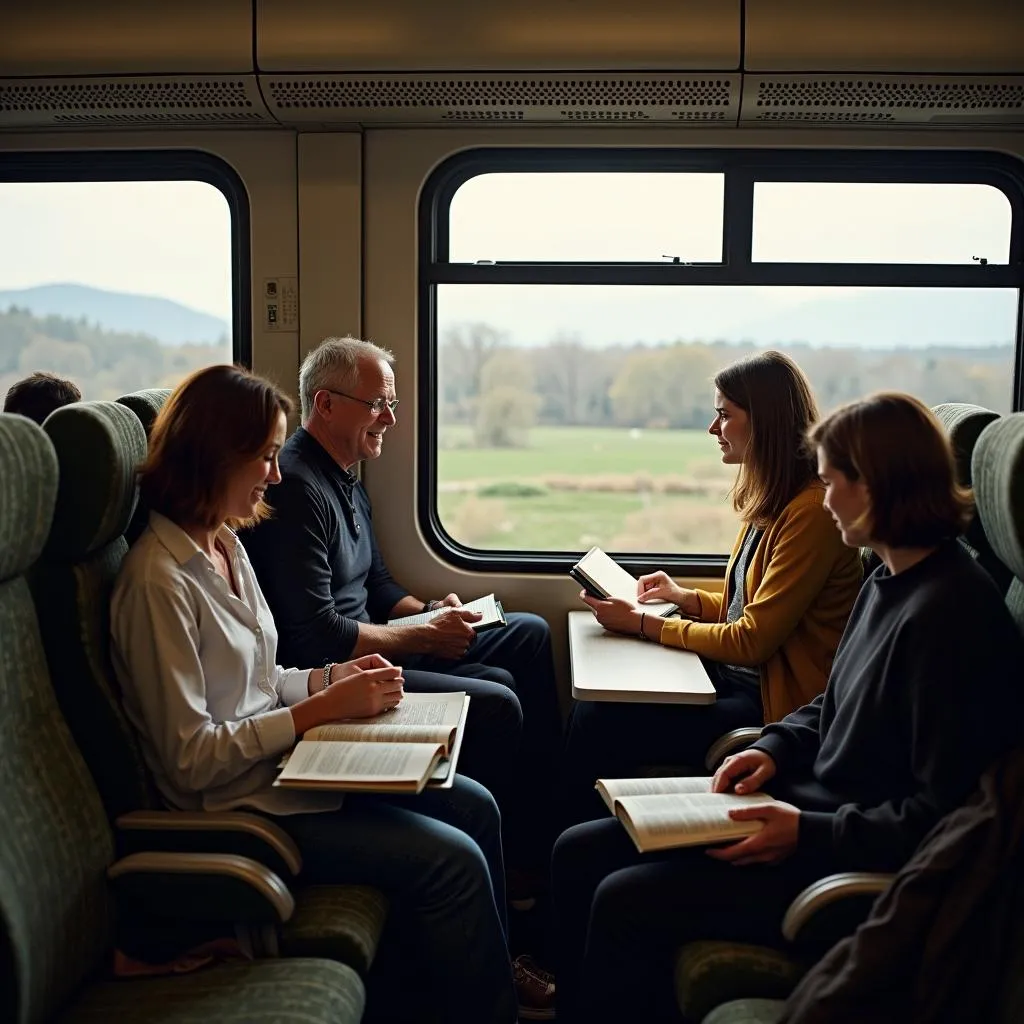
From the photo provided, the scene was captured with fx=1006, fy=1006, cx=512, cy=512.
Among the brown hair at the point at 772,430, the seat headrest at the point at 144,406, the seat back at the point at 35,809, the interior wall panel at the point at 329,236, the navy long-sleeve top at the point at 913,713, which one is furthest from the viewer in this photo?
the interior wall panel at the point at 329,236

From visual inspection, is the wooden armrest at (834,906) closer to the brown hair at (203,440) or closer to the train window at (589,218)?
the brown hair at (203,440)

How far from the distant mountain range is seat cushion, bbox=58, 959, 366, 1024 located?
94.1 inches

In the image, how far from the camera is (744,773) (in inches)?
79.3

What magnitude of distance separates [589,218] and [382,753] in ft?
7.14

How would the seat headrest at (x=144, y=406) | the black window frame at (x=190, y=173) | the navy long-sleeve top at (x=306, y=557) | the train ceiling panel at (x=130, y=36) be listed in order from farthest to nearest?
1. the black window frame at (x=190, y=173)
2. the train ceiling panel at (x=130, y=36)
3. the navy long-sleeve top at (x=306, y=557)
4. the seat headrest at (x=144, y=406)

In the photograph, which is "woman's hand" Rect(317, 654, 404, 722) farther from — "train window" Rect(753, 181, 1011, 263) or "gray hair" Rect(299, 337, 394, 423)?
"train window" Rect(753, 181, 1011, 263)

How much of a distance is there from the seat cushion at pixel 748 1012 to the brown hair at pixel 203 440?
1273 millimetres

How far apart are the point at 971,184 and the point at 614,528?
1.66 m

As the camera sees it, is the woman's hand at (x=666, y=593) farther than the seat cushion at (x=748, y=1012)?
Yes

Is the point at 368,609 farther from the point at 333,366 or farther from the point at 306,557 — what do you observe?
the point at 333,366

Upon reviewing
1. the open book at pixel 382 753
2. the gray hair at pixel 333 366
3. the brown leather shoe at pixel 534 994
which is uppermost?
the gray hair at pixel 333 366

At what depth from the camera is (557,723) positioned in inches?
129

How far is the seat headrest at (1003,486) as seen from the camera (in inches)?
64.7

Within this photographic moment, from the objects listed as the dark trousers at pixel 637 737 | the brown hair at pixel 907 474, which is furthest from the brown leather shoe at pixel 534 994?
the brown hair at pixel 907 474
